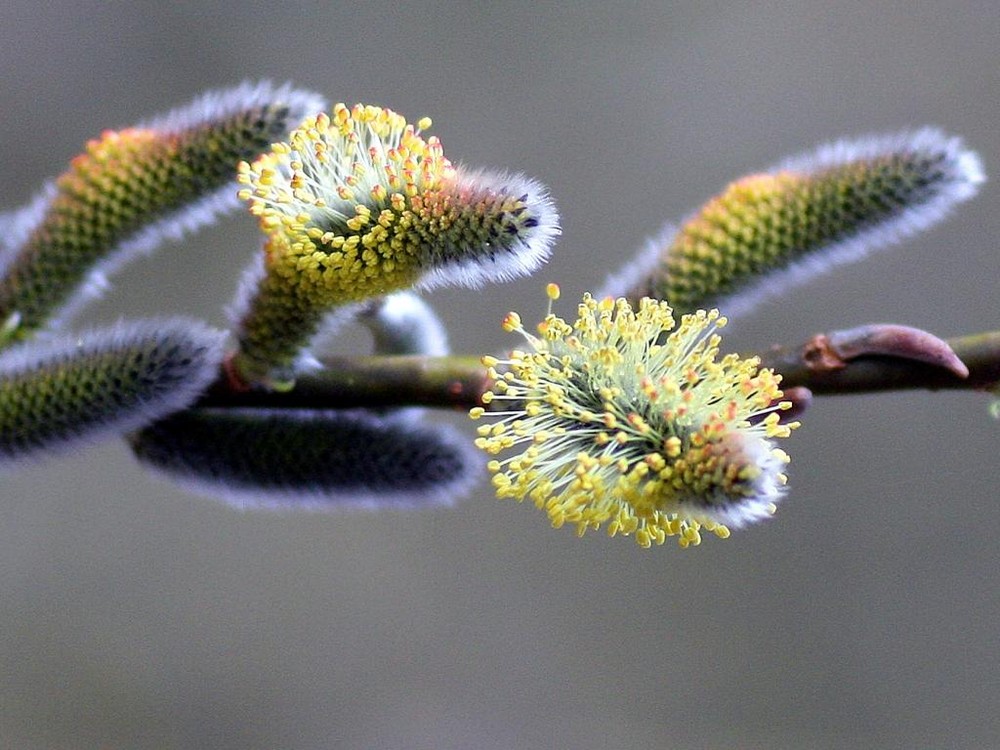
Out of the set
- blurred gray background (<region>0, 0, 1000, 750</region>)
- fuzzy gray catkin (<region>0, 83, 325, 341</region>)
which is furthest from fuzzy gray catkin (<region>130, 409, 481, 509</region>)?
blurred gray background (<region>0, 0, 1000, 750</region>)

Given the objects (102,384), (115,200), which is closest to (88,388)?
(102,384)

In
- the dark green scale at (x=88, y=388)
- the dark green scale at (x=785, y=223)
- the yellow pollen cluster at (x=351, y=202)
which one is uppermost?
the dark green scale at (x=785, y=223)

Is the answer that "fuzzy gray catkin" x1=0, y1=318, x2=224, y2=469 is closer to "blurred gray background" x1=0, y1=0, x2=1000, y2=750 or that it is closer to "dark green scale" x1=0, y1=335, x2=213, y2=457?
"dark green scale" x1=0, y1=335, x2=213, y2=457

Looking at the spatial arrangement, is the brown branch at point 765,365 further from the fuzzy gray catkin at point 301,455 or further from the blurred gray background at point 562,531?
the blurred gray background at point 562,531

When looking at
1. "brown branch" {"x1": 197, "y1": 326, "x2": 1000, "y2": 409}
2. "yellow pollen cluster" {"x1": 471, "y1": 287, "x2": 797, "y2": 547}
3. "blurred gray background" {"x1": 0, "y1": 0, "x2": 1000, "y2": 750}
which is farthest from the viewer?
"blurred gray background" {"x1": 0, "y1": 0, "x2": 1000, "y2": 750}

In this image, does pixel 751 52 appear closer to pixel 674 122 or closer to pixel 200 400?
pixel 674 122

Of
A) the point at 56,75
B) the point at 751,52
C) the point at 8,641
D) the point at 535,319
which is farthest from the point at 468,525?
the point at 56,75

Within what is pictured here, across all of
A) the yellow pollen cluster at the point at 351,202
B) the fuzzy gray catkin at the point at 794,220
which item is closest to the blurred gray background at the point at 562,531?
the fuzzy gray catkin at the point at 794,220
